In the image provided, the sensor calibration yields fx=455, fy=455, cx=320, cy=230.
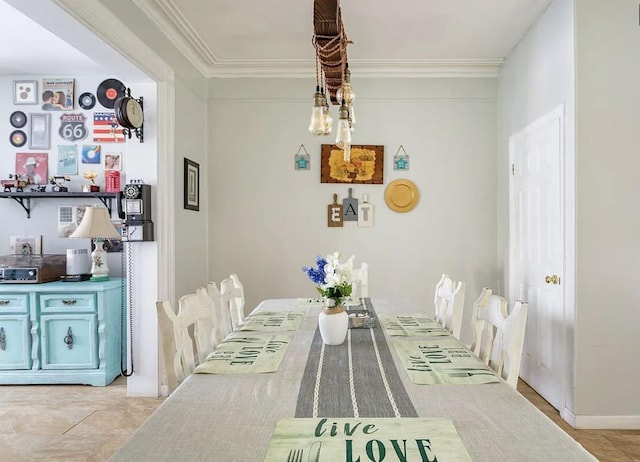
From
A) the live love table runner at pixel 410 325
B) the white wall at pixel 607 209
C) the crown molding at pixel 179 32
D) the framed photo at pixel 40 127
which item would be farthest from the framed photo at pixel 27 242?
the white wall at pixel 607 209

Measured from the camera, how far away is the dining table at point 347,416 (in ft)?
Result: 3.27

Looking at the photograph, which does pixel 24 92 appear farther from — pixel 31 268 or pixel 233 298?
pixel 233 298

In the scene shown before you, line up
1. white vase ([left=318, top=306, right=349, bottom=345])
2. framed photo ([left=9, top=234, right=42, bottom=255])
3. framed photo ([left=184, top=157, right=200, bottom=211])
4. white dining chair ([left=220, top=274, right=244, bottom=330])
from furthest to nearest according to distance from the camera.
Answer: framed photo ([left=9, top=234, right=42, bottom=255]) < framed photo ([left=184, top=157, right=200, bottom=211]) < white dining chair ([left=220, top=274, right=244, bottom=330]) < white vase ([left=318, top=306, right=349, bottom=345])

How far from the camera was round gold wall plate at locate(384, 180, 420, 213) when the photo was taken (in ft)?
14.1

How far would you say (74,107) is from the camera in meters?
4.19

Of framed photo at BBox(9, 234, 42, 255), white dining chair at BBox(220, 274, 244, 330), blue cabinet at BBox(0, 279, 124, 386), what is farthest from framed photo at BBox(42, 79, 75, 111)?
white dining chair at BBox(220, 274, 244, 330)

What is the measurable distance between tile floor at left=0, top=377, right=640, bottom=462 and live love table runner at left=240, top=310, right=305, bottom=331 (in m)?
1.12

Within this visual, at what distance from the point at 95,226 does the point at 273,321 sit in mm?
1894

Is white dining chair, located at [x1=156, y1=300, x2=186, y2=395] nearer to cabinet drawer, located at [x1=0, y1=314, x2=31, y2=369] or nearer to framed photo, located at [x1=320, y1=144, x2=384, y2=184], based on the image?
cabinet drawer, located at [x1=0, y1=314, x2=31, y2=369]

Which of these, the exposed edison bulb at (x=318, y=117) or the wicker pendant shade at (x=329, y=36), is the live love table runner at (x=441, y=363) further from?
the wicker pendant shade at (x=329, y=36)

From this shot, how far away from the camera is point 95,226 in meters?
3.51

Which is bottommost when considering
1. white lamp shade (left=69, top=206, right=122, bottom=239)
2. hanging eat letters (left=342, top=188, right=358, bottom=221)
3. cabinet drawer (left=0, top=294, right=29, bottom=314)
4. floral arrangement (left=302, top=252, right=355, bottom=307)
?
cabinet drawer (left=0, top=294, right=29, bottom=314)

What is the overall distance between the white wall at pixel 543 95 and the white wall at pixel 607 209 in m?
0.07

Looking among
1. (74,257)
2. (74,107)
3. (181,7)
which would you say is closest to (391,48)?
(181,7)
